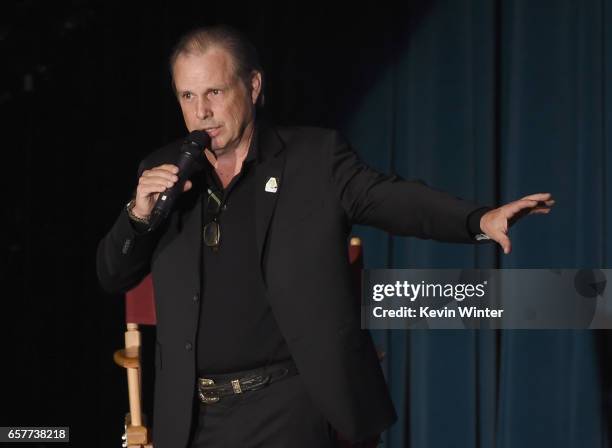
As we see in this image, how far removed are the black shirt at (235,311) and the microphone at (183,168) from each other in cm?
14

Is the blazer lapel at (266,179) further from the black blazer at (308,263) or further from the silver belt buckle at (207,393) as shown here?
the silver belt buckle at (207,393)

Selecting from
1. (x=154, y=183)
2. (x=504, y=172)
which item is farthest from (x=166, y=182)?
(x=504, y=172)

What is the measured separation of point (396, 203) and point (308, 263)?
203 millimetres

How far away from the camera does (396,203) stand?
1688mm

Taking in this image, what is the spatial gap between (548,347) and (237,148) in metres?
1.63

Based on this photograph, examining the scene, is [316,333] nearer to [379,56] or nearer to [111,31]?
[379,56]

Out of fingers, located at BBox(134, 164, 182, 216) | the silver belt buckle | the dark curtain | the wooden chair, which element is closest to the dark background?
the dark curtain

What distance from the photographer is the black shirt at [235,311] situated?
1.69 m

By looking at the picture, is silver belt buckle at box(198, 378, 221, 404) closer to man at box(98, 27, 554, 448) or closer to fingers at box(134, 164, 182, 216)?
man at box(98, 27, 554, 448)

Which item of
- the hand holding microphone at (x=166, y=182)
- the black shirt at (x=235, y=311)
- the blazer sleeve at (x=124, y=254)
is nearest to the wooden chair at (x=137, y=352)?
the blazer sleeve at (x=124, y=254)

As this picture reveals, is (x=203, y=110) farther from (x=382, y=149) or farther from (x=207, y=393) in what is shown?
(x=382, y=149)

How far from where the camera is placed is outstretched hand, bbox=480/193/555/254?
4.90 feet

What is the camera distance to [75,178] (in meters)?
3.63

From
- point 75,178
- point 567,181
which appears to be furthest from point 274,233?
point 75,178
